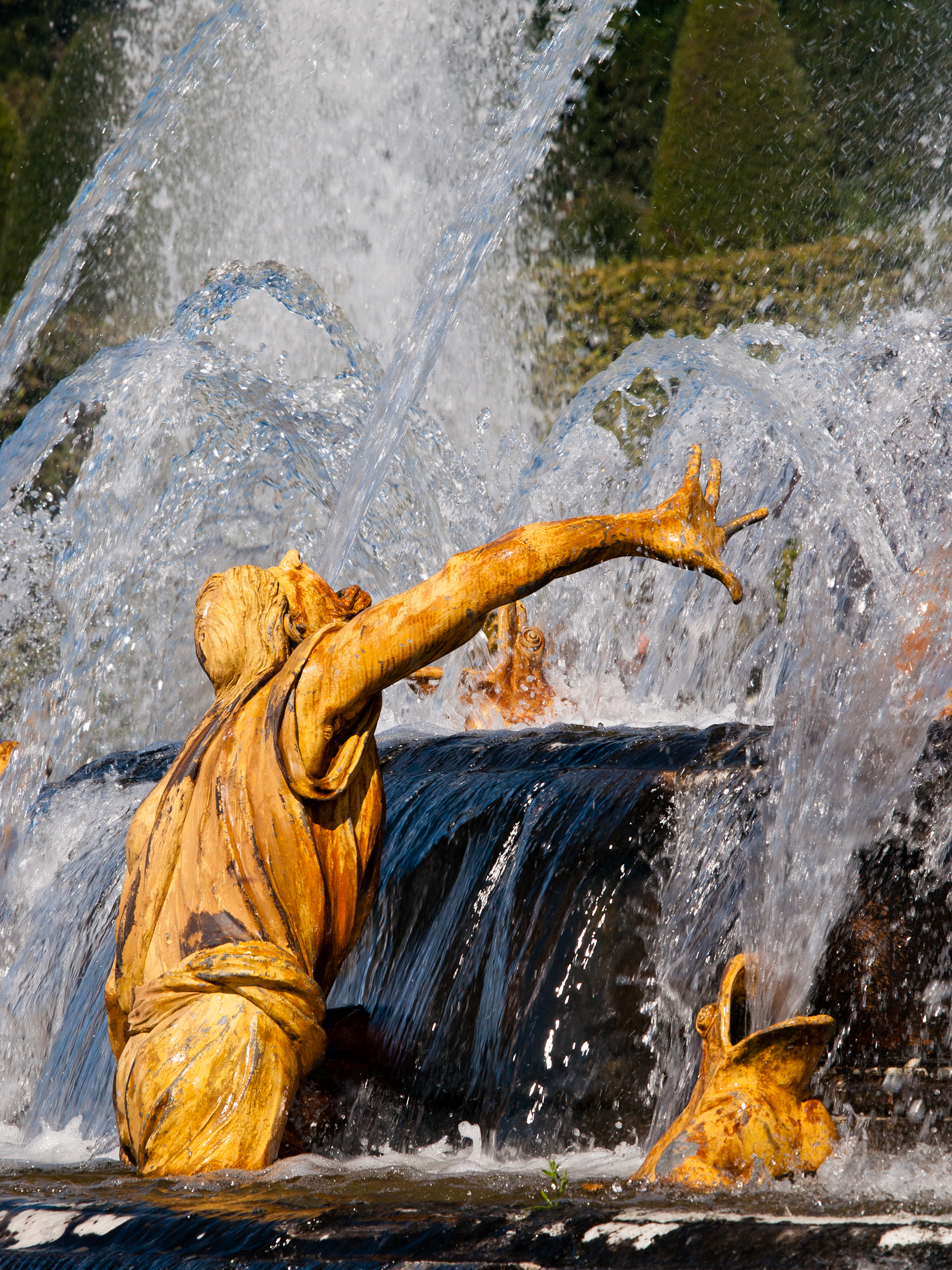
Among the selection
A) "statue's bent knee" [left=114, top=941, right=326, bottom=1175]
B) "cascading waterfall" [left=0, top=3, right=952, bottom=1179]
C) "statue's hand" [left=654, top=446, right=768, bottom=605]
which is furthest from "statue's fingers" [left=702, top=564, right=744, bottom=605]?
"statue's bent knee" [left=114, top=941, right=326, bottom=1175]

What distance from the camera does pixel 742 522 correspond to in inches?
115

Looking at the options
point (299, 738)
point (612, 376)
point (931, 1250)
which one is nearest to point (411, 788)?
Answer: point (299, 738)

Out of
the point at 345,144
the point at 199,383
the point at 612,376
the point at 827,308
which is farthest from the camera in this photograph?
the point at 345,144

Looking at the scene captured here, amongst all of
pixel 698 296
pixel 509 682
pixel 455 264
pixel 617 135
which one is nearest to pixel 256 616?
pixel 509 682

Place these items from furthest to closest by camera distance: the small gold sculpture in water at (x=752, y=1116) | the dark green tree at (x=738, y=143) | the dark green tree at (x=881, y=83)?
the dark green tree at (x=881, y=83)
the dark green tree at (x=738, y=143)
the small gold sculpture in water at (x=752, y=1116)

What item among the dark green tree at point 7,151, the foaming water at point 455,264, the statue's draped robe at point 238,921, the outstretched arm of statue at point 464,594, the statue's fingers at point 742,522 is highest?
the dark green tree at point 7,151

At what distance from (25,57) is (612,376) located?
43.3 ft

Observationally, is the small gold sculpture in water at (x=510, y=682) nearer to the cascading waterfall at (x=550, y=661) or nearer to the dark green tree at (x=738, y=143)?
the cascading waterfall at (x=550, y=661)

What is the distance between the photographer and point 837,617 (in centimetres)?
405

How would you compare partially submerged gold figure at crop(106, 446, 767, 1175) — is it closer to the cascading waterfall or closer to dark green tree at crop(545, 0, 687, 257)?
the cascading waterfall

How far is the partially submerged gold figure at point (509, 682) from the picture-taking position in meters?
6.36

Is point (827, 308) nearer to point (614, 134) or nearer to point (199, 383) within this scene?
point (614, 134)

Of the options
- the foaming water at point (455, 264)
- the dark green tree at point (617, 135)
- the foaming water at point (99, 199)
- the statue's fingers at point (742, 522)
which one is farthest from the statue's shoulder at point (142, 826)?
the dark green tree at point (617, 135)

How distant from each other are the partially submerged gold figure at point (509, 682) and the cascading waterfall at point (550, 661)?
112 mm
